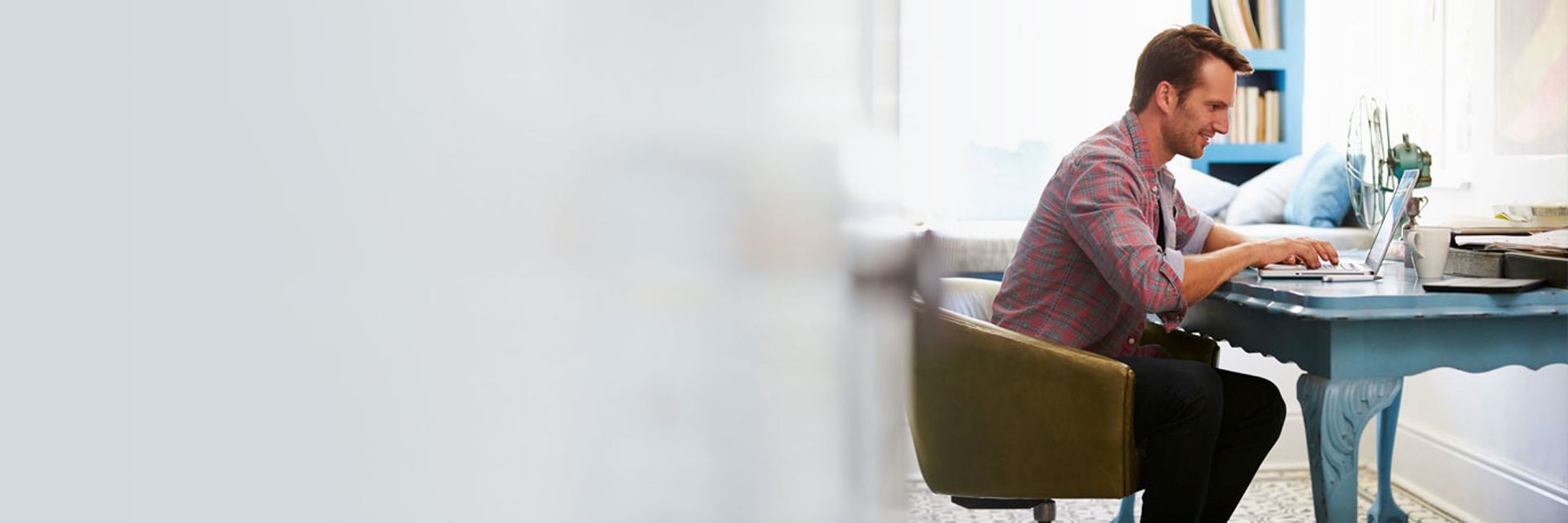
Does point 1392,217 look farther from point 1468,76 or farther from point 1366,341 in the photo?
point 1468,76

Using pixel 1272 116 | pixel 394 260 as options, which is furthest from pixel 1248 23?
pixel 394 260

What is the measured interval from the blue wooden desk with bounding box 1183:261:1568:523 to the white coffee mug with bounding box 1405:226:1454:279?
0.08 m

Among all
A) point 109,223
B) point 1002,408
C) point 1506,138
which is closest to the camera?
point 109,223

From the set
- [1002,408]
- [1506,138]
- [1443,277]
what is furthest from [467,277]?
[1506,138]

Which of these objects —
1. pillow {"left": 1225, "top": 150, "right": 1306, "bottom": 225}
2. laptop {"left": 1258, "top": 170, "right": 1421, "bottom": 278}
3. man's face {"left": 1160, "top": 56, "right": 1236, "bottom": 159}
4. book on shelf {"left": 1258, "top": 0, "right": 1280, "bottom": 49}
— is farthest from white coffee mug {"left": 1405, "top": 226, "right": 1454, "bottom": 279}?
book on shelf {"left": 1258, "top": 0, "right": 1280, "bottom": 49}

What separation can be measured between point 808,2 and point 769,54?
1cm

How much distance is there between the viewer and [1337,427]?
5.75 ft

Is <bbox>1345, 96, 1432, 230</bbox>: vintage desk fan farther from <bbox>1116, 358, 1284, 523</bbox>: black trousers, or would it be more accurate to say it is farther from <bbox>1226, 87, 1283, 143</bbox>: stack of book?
<bbox>1226, 87, 1283, 143</bbox>: stack of book

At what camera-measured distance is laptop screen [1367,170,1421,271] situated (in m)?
1.99

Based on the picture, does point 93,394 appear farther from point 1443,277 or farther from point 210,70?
point 1443,277

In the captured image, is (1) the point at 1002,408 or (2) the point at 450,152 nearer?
(2) the point at 450,152

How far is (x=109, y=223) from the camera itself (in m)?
0.04

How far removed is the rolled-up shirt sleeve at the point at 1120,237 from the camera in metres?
1.80

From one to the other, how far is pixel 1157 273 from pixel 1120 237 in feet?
0.26
